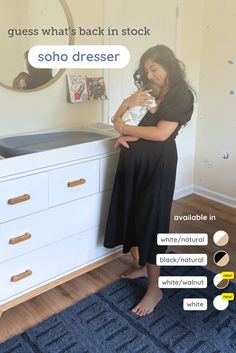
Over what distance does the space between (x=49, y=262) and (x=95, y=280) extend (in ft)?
1.08

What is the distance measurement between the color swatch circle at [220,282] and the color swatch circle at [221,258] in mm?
111

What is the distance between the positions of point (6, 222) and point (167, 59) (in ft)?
3.05

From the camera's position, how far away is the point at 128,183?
1.78 meters

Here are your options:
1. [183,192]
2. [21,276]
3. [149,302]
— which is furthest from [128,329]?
[183,192]

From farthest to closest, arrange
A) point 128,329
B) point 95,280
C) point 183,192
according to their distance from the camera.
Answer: point 183,192 < point 95,280 < point 128,329

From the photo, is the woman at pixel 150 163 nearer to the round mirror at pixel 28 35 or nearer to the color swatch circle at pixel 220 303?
the color swatch circle at pixel 220 303

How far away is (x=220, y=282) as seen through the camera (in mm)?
1907

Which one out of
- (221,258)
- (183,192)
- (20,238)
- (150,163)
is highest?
(150,163)

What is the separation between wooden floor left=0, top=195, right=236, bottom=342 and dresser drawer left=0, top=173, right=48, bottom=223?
1.60 ft

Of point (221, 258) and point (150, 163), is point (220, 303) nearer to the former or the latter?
point (221, 258)

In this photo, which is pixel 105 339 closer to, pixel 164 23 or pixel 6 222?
pixel 6 222

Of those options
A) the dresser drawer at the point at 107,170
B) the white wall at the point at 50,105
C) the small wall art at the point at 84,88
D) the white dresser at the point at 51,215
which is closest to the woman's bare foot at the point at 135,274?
the white dresser at the point at 51,215

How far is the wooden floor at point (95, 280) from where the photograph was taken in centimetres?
174

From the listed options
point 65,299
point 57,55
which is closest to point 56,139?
point 57,55
